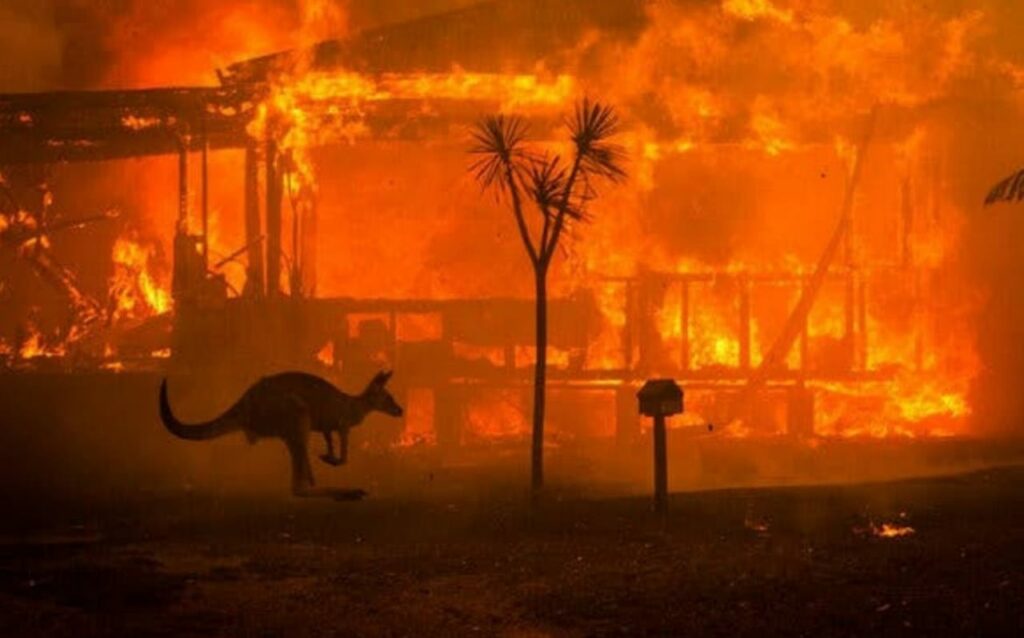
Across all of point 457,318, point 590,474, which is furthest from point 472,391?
point 590,474

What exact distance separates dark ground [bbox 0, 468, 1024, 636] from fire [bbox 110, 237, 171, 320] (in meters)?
8.86

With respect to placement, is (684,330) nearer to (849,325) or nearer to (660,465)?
(849,325)

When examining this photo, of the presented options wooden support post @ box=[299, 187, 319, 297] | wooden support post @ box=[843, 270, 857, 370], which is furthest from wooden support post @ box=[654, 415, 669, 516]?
wooden support post @ box=[299, 187, 319, 297]

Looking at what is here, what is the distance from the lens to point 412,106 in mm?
16438

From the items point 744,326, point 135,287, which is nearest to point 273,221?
point 135,287

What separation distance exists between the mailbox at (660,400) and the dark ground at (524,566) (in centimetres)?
94

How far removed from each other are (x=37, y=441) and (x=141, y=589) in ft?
27.6

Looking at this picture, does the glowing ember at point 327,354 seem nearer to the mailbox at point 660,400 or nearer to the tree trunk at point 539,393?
the tree trunk at point 539,393

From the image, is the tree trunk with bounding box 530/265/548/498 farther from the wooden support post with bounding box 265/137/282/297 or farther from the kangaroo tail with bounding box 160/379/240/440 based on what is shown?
the wooden support post with bounding box 265/137/282/297

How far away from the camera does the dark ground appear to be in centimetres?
709

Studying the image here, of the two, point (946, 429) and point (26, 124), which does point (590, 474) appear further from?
point (26, 124)

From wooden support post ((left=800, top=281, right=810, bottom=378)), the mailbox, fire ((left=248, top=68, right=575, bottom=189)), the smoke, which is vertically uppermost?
the smoke

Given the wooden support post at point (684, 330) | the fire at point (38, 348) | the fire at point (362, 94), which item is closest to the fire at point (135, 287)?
the fire at point (38, 348)

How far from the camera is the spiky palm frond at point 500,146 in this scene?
35.7 ft
